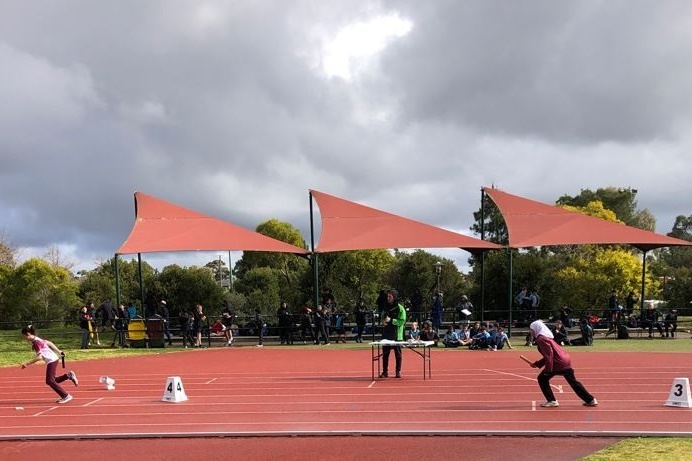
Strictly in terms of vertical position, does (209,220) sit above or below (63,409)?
above

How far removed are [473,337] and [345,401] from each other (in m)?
11.2

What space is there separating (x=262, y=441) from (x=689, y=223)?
115055mm

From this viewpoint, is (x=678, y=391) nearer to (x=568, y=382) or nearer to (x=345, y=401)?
(x=568, y=382)

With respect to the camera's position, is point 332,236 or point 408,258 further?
point 408,258

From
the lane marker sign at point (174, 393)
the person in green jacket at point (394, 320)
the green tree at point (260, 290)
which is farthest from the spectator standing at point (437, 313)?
the green tree at point (260, 290)

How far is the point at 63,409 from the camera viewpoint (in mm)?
11258

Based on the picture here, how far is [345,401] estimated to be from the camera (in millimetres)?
11250

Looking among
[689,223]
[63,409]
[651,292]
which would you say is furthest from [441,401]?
[689,223]

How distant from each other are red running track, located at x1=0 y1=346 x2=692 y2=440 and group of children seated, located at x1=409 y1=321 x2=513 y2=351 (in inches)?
117

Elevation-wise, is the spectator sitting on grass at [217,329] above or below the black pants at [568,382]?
below

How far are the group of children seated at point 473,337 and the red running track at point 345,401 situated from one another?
117 inches

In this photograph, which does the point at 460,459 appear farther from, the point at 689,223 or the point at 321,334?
the point at 689,223

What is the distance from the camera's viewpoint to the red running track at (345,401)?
9.00 metres

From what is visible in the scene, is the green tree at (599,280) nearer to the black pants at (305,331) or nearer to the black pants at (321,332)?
the black pants at (305,331)
